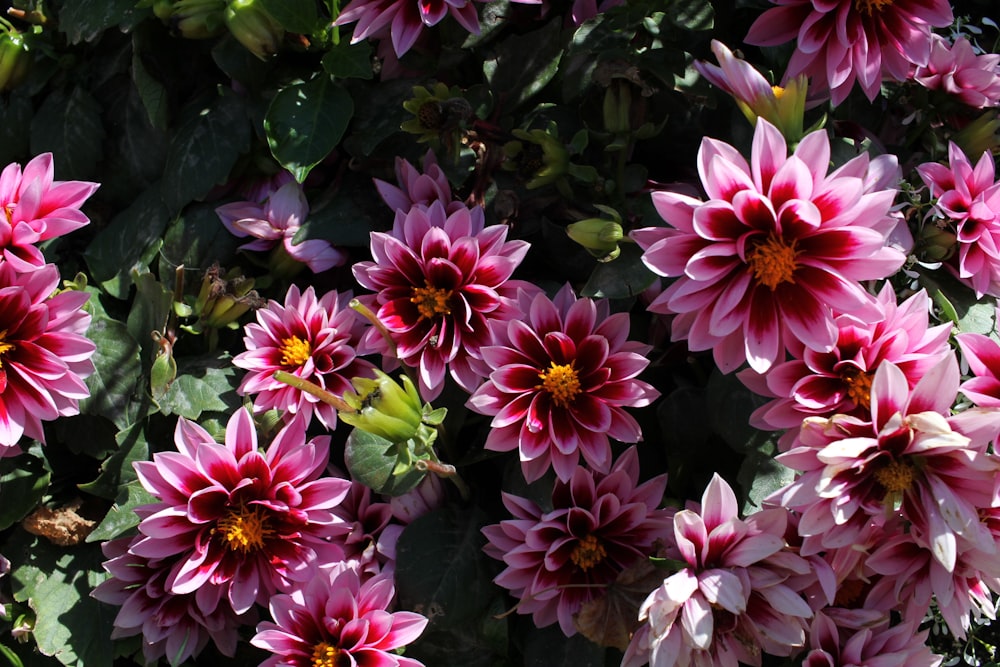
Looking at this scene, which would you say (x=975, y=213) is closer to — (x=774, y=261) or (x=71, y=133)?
(x=774, y=261)

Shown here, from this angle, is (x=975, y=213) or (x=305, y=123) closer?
(x=975, y=213)

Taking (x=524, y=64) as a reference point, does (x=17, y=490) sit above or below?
below

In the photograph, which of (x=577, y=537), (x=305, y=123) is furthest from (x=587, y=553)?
(x=305, y=123)

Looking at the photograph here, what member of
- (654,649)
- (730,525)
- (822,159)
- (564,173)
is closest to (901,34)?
(822,159)

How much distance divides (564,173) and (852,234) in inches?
13.0

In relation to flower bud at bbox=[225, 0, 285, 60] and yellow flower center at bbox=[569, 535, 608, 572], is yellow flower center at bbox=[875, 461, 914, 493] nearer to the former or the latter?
yellow flower center at bbox=[569, 535, 608, 572]

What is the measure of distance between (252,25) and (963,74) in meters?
0.78

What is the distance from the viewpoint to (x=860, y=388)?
2.73ft

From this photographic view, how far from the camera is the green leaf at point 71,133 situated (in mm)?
1200

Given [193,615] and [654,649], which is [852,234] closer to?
[654,649]

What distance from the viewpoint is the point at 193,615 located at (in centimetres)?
100

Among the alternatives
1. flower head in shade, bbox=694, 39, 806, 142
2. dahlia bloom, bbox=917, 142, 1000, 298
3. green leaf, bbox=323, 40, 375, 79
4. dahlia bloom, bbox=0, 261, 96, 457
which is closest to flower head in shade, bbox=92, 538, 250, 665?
dahlia bloom, bbox=0, 261, 96, 457

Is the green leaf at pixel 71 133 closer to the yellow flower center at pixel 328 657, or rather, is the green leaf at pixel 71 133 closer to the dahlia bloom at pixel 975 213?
the yellow flower center at pixel 328 657

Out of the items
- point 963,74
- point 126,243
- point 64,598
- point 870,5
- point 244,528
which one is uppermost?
point 870,5
